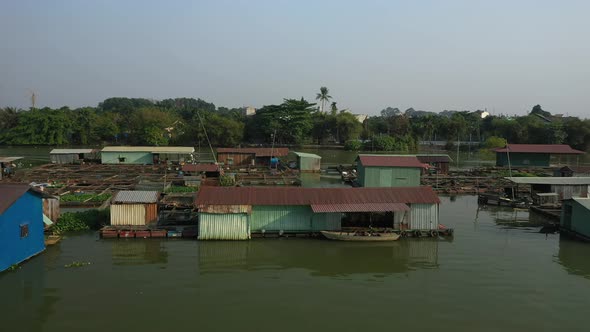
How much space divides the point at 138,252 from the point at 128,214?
320 centimetres

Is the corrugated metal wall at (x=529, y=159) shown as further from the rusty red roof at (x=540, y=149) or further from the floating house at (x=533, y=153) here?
the rusty red roof at (x=540, y=149)

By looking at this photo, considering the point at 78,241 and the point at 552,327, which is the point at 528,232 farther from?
the point at 78,241

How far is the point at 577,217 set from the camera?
891 inches

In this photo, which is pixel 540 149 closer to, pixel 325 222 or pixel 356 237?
pixel 356 237

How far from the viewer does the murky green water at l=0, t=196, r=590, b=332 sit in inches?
520

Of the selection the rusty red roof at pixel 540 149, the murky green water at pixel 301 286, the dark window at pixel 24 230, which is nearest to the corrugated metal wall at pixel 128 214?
the murky green water at pixel 301 286

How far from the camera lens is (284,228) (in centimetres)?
2144

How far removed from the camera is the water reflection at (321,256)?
17891 mm

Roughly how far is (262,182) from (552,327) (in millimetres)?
27317

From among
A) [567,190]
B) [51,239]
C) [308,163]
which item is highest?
[308,163]

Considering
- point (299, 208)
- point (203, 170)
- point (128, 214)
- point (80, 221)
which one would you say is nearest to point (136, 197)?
point (128, 214)

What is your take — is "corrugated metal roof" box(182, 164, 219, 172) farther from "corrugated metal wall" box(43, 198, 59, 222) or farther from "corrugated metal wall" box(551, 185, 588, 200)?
"corrugated metal wall" box(551, 185, 588, 200)

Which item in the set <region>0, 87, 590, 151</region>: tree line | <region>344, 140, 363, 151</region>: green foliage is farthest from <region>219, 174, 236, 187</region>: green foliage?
<region>344, 140, 363, 151</region>: green foliage

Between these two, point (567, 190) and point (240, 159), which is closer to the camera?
Answer: point (567, 190)
